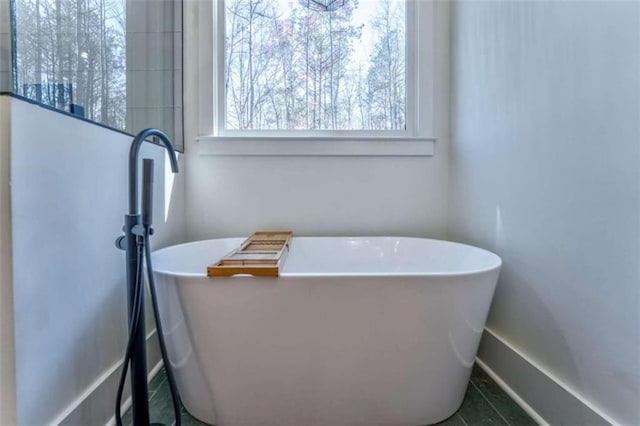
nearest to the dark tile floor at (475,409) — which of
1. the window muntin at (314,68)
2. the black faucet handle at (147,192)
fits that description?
the black faucet handle at (147,192)

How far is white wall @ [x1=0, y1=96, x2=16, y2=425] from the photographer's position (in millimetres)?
662

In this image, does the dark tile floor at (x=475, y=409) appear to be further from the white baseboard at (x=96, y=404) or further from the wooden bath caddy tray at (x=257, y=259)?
the wooden bath caddy tray at (x=257, y=259)

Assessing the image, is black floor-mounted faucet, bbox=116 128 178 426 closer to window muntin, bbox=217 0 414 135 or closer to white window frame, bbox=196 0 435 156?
white window frame, bbox=196 0 435 156

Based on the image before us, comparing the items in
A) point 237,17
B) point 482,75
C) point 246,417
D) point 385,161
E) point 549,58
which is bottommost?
point 246,417

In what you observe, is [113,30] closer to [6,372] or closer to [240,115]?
[240,115]

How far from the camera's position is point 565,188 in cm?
96

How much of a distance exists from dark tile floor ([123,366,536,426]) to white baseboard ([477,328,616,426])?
0.04 meters

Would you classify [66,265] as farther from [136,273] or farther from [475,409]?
[475,409]

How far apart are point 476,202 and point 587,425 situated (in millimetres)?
887

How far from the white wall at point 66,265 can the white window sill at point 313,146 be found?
0.57 m

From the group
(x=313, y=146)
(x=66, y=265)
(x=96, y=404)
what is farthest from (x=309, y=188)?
(x=96, y=404)

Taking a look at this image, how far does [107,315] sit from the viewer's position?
1.02 m

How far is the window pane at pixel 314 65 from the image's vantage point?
5.72 ft

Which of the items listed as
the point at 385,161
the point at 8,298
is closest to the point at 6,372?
the point at 8,298
